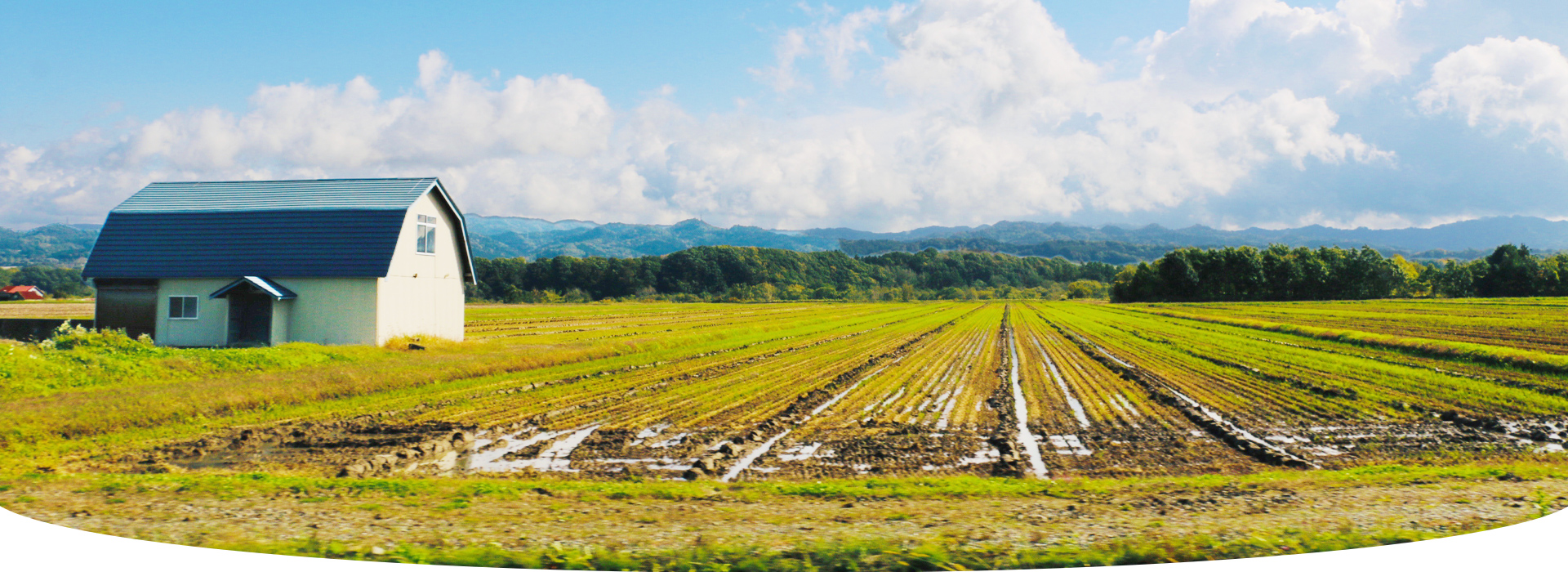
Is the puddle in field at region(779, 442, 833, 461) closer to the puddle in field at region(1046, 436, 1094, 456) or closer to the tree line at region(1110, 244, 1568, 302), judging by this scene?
the puddle in field at region(1046, 436, 1094, 456)

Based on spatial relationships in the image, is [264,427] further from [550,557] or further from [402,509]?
[550,557]

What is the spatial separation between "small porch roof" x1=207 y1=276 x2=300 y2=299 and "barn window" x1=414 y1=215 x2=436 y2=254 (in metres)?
4.08

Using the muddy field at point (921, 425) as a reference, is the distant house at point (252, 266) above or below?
above

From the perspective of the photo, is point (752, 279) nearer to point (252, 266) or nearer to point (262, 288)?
point (252, 266)

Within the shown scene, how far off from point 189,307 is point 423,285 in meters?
6.75

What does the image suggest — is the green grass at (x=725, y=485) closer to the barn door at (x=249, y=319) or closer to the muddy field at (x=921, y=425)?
the muddy field at (x=921, y=425)

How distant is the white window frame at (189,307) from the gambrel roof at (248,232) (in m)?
0.84

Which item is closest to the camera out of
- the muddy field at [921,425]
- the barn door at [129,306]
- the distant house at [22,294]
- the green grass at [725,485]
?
the green grass at [725,485]

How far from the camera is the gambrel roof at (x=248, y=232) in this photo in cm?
2230

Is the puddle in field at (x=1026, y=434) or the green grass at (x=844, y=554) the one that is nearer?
the green grass at (x=844, y=554)

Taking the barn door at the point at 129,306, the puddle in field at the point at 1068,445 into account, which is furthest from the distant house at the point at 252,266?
the puddle in field at the point at 1068,445

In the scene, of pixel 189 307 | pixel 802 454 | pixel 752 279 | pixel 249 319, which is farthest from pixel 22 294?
pixel 752 279

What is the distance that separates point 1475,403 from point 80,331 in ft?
114

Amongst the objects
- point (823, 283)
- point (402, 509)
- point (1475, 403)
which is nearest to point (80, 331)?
point (402, 509)
